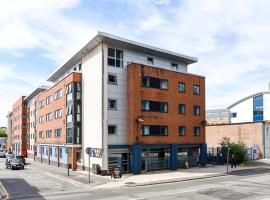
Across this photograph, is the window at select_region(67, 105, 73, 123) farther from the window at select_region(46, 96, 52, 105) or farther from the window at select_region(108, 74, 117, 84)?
the window at select_region(46, 96, 52, 105)

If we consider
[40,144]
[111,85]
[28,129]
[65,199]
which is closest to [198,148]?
[111,85]

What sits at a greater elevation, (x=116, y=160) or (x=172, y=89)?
(x=172, y=89)

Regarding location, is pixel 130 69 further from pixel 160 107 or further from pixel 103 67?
pixel 160 107

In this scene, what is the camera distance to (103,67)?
1518 inches

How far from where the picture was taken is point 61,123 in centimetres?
4925

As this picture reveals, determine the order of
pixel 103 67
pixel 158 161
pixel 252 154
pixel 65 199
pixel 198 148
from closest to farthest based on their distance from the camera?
1. pixel 65 199
2. pixel 103 67
3. pixel 158 161
4. pixel 198 148
5. pixel 252 154

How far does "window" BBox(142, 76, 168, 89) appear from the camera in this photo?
40.2m

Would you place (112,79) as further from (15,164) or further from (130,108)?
(15,164)

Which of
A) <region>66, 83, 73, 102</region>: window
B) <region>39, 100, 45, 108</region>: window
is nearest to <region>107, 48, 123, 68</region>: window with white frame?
<region>66, 83, 73, 102</region>: window

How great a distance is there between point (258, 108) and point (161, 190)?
46599 mm

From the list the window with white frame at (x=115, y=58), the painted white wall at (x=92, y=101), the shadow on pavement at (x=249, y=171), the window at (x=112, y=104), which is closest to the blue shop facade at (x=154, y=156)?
the painted white wall at (x=92, y=101)

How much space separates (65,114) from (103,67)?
37.6 ft

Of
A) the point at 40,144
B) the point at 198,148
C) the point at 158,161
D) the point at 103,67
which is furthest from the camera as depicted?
the point at 40,144

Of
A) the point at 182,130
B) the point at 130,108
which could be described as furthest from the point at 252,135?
the point at 130,108
